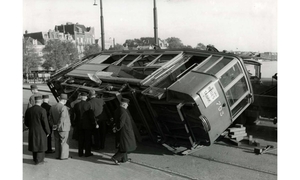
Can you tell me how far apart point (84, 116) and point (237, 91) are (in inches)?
157

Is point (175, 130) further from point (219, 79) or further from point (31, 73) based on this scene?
point (31, 73)

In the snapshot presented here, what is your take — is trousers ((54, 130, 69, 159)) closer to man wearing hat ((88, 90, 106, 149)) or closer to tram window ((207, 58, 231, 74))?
man wearing hat ((88, 90, 106, 149))

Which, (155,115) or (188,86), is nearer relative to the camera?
(188,86)

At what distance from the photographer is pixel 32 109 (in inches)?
300

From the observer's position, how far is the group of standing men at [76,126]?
7340 millimetres

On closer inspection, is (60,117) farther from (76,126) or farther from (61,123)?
(76,126)

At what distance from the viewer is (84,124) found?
8.05 m

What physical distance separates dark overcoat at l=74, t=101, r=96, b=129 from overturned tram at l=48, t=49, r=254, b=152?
0.69 m

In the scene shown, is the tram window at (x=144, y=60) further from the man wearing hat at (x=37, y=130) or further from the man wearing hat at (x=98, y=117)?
the man wearing hat at (x=37, y=130)

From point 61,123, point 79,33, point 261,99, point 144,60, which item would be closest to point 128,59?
point 144,60

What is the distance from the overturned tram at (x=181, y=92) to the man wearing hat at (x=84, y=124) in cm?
71

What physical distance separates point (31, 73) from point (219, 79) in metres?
52.0

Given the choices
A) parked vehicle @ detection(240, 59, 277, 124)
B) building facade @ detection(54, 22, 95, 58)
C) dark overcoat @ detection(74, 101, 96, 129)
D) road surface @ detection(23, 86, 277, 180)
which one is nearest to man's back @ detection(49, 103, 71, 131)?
dark overcoat @ detection(74, 101, 96, 129)
